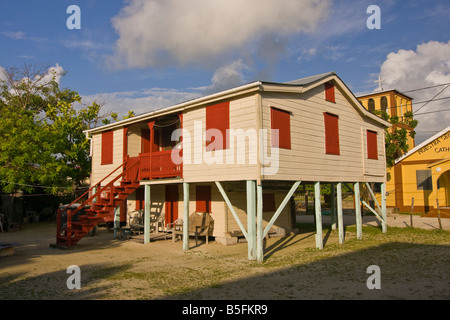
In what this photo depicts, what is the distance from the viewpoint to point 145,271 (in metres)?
9.76

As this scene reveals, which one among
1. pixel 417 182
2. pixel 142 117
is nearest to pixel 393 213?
pixel 417 182

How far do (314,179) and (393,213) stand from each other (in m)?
18.4

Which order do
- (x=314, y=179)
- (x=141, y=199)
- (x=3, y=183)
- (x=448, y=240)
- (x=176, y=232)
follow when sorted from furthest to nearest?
(x=3, y=183)
(x=141, y=199)
(x=176, y=232)
(x=448, y=240)
(x=314, y=179)

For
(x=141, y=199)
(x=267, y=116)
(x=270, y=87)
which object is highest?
(x=270, y=87)

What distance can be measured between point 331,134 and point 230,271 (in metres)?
7.39

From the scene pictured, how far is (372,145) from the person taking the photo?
1691 cm

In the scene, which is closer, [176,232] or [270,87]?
[270,87]

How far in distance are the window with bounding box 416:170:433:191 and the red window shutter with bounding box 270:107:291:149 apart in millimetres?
20189

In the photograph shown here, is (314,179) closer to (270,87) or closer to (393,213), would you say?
(270,87)

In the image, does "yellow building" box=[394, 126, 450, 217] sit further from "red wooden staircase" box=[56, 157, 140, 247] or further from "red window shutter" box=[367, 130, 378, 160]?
"red wooden staircase" box=[56, 157, 140, 247]

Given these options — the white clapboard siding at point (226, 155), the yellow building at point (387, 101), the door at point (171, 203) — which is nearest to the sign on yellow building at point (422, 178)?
the yellow building at point (387, 101)

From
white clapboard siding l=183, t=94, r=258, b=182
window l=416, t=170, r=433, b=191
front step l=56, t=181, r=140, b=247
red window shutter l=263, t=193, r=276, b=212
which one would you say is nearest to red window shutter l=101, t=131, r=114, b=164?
front step l=56, t=181, r=140, b=247

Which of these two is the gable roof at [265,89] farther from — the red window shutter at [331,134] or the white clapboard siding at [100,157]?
the red window shutter at [331,134]
